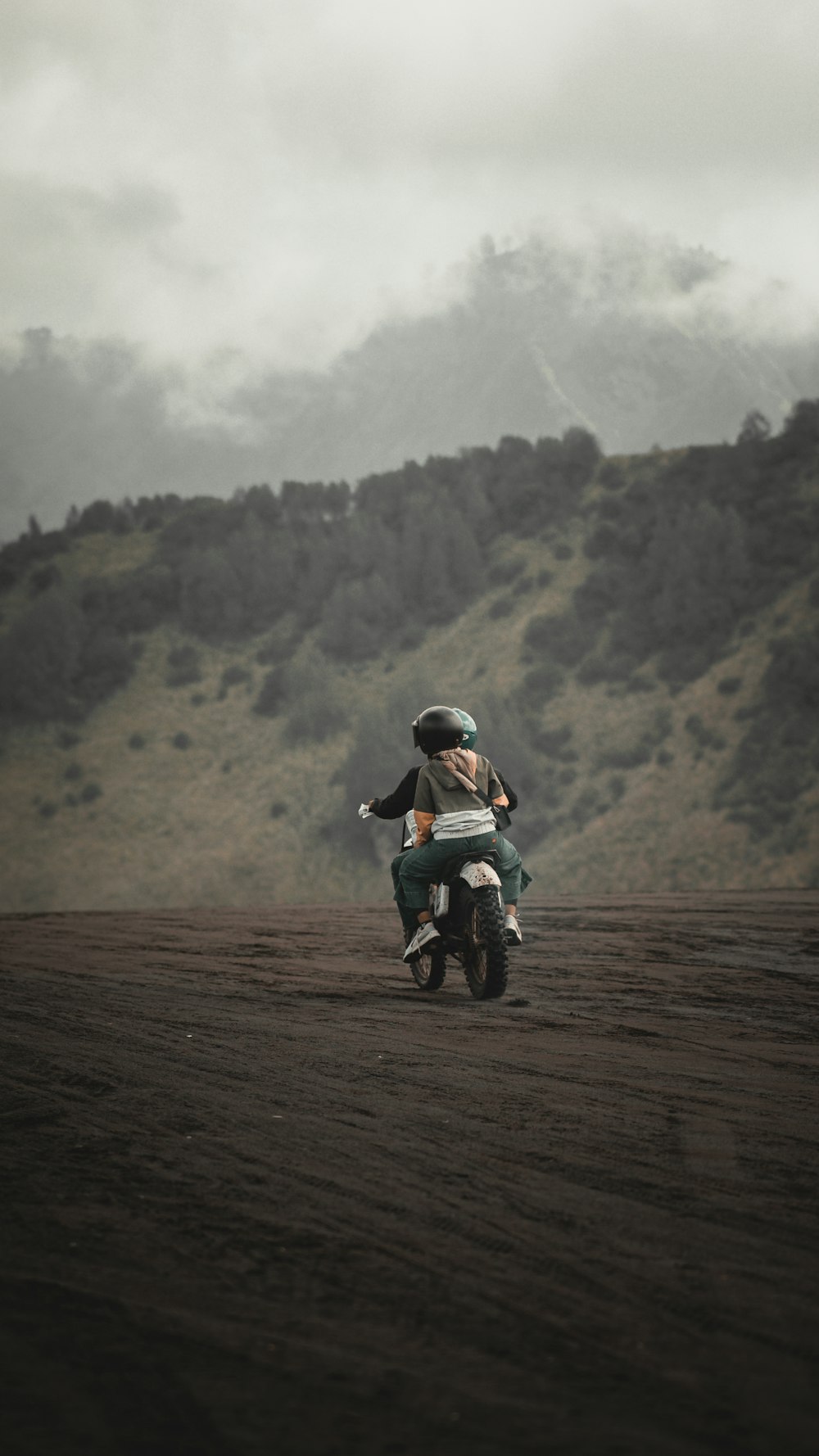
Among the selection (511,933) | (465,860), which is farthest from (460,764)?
(511,933)

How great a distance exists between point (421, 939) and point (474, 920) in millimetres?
590

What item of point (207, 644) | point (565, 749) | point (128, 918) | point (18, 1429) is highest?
point (207, 644)

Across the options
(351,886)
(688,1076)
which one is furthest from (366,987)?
(351,886)

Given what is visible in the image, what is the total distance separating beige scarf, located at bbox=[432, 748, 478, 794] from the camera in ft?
34.6

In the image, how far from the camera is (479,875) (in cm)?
1009

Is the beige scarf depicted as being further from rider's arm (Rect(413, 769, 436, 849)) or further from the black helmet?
rider's arm (Rect(413, 769, 436, 849))

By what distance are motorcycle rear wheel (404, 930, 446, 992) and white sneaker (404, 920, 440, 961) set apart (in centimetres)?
7

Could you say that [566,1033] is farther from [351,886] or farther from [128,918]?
[351,886]

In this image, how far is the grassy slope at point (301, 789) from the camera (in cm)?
4591

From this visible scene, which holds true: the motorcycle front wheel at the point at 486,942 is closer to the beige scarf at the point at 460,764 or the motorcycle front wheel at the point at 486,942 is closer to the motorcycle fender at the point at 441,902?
the motorcycle fender at the point at 441,902

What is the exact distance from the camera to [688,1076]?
6965 mm

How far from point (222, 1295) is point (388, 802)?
7.47 metres

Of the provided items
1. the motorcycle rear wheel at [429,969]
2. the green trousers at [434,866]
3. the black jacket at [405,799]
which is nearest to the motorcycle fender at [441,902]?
the green trousers at [434,866]

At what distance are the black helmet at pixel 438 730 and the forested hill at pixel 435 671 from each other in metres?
33.1
